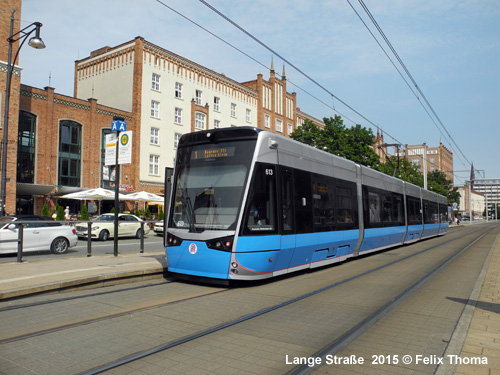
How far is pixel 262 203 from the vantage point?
26.1ft

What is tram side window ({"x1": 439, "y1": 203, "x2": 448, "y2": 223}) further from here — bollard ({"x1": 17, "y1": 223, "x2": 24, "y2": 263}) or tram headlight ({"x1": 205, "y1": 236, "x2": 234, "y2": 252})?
bollard ({"x1": 17, "y1": 223, "x2": 24, "y2": 263})

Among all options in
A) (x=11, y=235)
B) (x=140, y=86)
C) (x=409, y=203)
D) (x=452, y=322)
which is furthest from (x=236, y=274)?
(x=140, y=86)

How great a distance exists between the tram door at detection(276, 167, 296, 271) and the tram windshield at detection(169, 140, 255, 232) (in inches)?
39.7

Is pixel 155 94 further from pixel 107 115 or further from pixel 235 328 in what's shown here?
pixel 235 328

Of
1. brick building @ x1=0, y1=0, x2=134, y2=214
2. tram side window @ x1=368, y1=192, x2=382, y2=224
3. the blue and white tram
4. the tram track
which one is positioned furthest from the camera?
brick building @ x1=0, y1=0, x2=134, y2=214

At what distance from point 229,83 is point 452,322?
4088cm

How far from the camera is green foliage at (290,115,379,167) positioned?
4022 centimetres

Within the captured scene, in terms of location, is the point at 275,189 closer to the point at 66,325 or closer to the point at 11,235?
the point at 66,325

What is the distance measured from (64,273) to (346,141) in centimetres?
3519

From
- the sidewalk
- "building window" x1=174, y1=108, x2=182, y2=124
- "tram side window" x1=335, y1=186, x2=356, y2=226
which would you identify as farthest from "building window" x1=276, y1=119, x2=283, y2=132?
the sidewalk

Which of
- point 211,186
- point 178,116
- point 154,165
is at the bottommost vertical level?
point 211,186

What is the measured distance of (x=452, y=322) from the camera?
567cm

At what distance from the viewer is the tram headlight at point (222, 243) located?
297 inches

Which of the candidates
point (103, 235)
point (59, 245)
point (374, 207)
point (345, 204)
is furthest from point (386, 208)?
point (103, 235)
